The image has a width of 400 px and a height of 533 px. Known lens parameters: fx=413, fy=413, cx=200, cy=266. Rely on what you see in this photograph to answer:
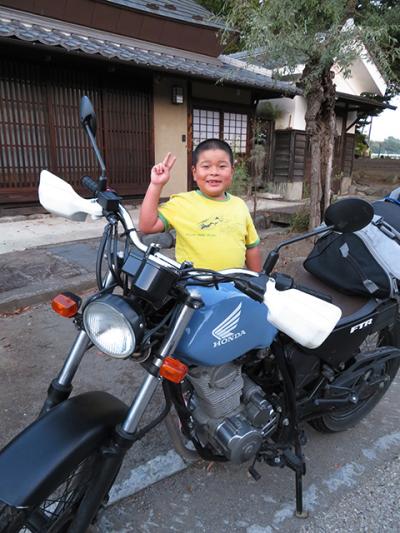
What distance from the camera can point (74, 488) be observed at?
1.51m

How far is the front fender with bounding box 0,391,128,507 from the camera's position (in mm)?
1239

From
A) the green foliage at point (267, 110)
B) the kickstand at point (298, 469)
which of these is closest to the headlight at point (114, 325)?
the kickstand at point (298, 469)

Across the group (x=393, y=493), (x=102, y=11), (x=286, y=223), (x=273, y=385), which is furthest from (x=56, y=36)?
(x=393, y=493)

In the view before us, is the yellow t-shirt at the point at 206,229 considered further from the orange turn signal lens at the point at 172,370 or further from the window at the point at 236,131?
the window at the point at 236,131

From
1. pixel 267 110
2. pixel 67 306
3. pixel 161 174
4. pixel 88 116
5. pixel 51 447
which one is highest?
pixel 267 110

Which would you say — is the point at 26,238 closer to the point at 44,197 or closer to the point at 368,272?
the point at 44,197

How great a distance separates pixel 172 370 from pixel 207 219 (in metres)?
0.93

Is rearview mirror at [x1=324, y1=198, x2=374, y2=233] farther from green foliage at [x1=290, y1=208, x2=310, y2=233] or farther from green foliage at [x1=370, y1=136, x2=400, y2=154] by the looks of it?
green foliage at [x1=370, y1=136, x2=400, y2=154]

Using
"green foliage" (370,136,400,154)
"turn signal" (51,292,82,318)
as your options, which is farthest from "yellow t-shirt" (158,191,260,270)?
"green foliage" (370,136,400,154)

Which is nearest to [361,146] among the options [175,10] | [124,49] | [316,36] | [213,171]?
[175,10]

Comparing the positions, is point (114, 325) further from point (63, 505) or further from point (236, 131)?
point (236, 131)

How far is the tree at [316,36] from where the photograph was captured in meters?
4.61

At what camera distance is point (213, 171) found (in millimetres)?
2029

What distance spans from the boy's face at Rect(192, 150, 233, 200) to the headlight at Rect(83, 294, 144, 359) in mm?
963
